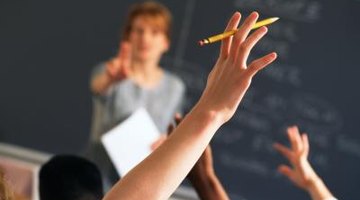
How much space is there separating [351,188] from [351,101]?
Result: 36 cm

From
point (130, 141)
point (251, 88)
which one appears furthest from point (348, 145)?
point (130, 141)

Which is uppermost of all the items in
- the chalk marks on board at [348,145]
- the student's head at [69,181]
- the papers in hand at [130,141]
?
the student's head at [69,181]

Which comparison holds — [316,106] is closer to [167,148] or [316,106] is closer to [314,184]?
[314,184]

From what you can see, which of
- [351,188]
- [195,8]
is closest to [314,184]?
[351,188]

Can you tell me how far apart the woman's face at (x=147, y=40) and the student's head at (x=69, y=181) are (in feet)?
4.10

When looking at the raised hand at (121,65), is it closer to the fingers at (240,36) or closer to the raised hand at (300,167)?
the raised hand at (300,167)

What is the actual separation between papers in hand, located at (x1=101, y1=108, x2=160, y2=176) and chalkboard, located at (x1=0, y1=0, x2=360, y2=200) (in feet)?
0.86

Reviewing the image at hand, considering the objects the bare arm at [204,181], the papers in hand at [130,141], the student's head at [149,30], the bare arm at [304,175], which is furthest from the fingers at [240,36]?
the student's head at [149,30]

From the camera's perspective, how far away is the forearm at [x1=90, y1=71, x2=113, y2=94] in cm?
271

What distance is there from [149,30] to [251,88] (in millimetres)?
528

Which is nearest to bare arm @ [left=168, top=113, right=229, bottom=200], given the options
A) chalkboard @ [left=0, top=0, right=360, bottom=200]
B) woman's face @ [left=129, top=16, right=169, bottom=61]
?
chalkboard @ [left=0, top=0, right=360, bottom=200]

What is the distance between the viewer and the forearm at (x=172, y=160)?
2.98ft

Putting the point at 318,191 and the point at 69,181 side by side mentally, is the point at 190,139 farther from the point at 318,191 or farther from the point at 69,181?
the point at 318,191

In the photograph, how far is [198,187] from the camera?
157 cm
